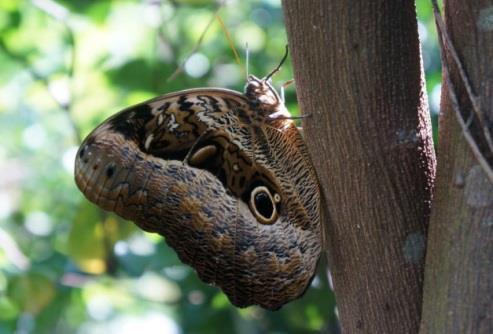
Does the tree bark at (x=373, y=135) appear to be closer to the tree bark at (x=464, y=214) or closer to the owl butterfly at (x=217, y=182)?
the tree bark at (x=464, y=214)

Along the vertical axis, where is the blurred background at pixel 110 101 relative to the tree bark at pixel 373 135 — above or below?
below

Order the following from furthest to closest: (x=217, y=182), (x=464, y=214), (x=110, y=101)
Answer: (x=110, y=101), (x=217, y=182), (x=464, y=214)

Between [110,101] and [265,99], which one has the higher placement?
[265,99]

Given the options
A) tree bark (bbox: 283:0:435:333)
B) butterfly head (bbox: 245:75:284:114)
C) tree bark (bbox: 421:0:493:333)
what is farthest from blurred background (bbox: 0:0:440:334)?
tree bark (bbox: 421:0:493:333)

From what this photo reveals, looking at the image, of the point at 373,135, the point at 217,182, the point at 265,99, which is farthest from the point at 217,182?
the point at 373,135

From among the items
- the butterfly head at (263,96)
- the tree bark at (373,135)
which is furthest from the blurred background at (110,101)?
the tree bark at (373,135)

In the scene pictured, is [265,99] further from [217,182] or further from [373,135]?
[373,135]
